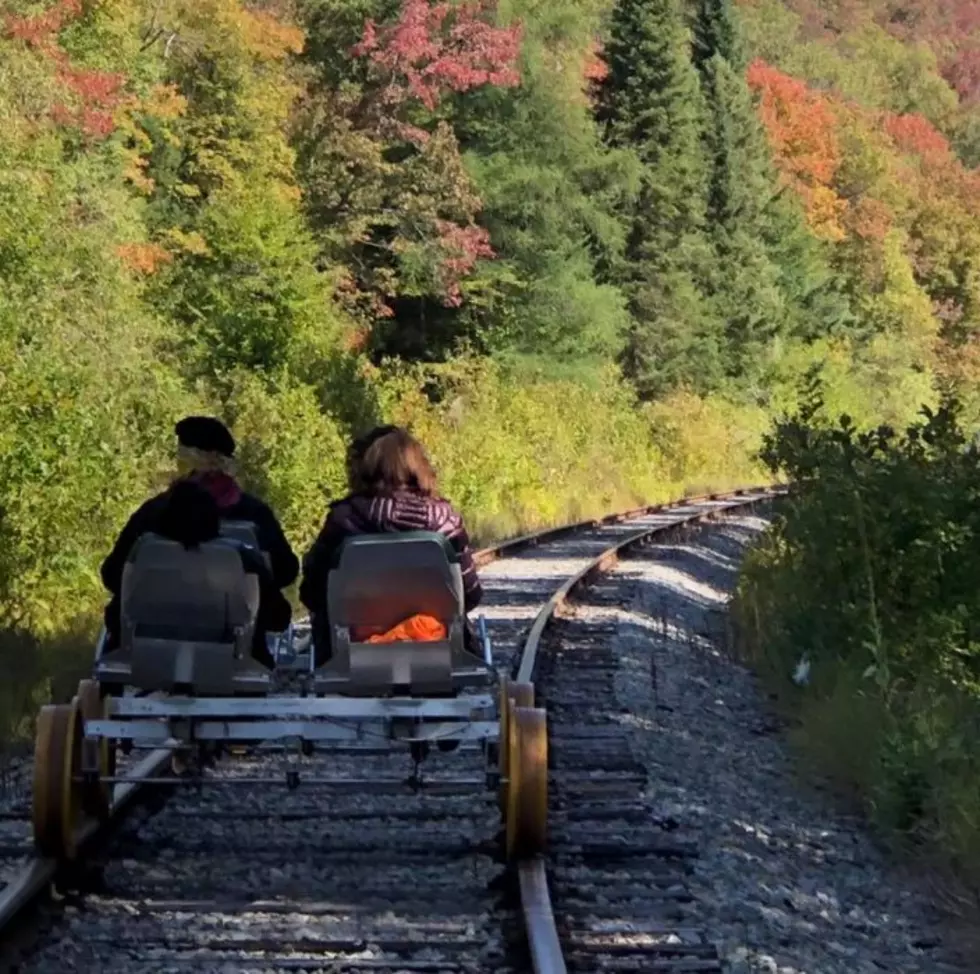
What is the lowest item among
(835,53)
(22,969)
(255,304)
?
(22,969)

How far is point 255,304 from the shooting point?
99.5ft

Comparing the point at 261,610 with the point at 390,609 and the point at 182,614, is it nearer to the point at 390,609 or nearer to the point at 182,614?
the point at 182,614

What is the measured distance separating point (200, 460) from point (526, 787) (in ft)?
6.55

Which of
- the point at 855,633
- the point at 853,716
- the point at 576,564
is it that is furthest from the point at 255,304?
the point at 853,716

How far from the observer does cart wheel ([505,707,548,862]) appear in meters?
6.99

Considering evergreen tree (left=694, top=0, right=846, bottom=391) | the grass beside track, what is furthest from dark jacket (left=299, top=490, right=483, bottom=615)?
evergreen tree (left=694, top=0, right=846, bottom=391)

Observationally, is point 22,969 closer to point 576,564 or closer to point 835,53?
point 576,564

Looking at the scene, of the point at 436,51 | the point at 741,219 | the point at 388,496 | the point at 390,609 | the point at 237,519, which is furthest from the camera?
the point at 741,219

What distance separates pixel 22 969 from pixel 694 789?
13.7 feet

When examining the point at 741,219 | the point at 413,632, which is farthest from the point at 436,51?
the point at 413,632

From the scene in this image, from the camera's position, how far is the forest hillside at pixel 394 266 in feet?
58.0

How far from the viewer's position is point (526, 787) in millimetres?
7090

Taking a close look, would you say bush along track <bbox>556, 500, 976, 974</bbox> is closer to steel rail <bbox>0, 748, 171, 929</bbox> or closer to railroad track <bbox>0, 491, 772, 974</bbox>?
railroad track <bbox>0, 491, 772, 974</bbox>

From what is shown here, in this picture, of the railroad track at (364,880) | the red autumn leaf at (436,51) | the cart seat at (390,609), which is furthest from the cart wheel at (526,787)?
the red autumn leaf at (436,51)
